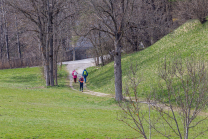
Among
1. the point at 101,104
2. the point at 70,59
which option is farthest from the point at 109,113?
the point at 70,59

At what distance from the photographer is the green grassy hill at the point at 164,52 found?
23234mm

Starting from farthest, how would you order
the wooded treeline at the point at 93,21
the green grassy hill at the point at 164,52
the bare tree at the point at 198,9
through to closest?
the bare tree at the point at 198,9 < the green grassy hill at the point at 164,52 < the wooded treeline at the point at 93,21

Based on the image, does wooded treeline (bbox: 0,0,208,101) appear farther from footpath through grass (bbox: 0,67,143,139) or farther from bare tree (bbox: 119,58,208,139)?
bare tree (bbox: 119,58,208,139)

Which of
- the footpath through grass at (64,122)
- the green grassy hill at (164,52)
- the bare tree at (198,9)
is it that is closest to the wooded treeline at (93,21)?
the bare tree at (198,9)

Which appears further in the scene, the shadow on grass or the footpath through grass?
the shadow on grass

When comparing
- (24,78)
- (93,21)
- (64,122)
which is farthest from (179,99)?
(24,78)

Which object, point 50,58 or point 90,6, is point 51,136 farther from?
point 50,58

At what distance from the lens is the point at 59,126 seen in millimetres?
11016

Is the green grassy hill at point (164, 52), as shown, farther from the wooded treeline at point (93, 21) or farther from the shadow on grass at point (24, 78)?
the shadow on grass at point (24, 78)

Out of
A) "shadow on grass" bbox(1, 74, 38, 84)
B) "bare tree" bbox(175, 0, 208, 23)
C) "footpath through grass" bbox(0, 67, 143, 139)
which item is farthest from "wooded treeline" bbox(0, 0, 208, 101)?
"shadow on grass" bbox(1, 74, 38, 84)

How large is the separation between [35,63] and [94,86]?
26.7 m

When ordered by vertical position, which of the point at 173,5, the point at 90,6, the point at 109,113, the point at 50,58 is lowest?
the point at 109,113

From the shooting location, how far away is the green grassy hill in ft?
76.2

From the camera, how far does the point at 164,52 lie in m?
28.0
